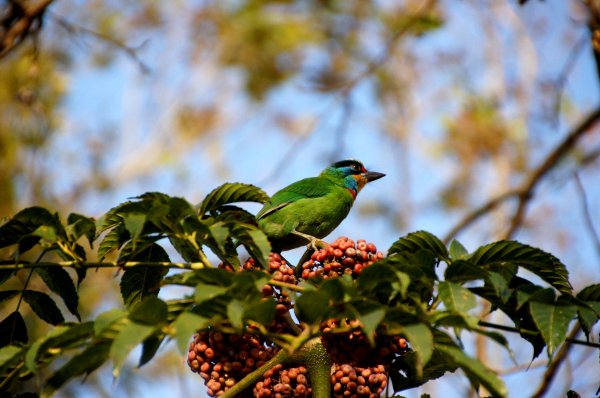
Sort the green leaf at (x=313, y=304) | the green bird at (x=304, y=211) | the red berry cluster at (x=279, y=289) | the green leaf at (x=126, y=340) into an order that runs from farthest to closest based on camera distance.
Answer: the green bird at (x=304, y=211) → the red berry cluster at (x=279, y=289) → the green leaf at (x=313, y=304) → the green leaf at (x=126, y=340)

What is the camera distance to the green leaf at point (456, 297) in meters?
1.59

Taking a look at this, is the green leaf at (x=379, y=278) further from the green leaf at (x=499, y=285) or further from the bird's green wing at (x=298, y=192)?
the bird's green wing at (x=298, y=192)

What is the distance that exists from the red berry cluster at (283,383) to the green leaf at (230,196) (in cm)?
41

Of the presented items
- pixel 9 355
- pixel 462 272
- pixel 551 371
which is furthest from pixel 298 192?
pixel 9 355

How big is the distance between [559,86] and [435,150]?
38.0 ft

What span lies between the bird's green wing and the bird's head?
1.41ft

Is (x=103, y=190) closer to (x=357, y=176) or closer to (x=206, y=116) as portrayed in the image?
(x=206, y=116)

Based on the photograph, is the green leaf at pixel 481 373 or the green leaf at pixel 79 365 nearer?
the green leaf at pixel 481 373

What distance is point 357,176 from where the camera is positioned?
493 cm

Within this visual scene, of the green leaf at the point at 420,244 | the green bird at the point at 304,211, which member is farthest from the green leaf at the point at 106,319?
the green bird at the point at 304,211

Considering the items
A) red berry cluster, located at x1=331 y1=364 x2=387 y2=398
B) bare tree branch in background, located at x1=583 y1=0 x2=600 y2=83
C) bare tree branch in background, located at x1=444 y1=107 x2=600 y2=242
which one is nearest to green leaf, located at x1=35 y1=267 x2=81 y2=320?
red berry cluster, located at x1=331 y1=364 x2=387 y2=398

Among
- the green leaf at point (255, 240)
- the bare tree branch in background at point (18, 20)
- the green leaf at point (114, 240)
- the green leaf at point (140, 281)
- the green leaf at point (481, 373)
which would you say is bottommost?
the green leaf at point (481, 373)

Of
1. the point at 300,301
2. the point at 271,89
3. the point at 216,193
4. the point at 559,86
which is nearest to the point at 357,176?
the point at 559,86

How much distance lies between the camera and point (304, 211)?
157 inches
